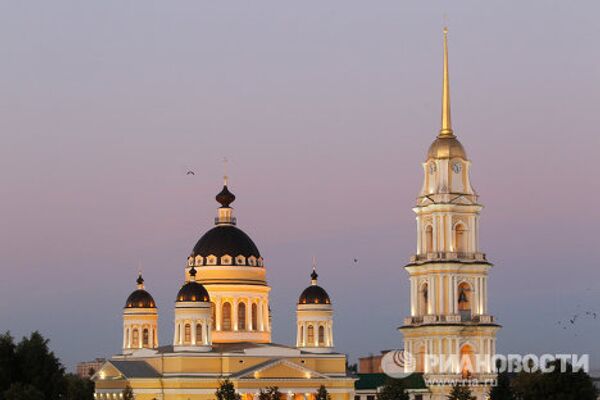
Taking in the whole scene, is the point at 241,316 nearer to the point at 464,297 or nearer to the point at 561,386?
the point at 464,297

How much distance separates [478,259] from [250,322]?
14770mm

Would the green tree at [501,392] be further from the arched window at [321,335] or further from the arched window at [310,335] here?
Answer: the arched window at [310,335]

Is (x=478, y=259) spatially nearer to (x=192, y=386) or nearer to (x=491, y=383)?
(x=491, y=383)

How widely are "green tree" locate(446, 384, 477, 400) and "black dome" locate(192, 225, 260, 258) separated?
16963 millimetres

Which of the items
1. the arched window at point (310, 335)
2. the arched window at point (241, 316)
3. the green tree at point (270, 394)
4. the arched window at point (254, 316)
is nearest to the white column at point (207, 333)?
the green tree at point (270, 394)

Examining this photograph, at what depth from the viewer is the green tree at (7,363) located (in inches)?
3287

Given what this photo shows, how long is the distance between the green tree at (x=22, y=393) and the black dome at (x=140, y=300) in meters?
34.4

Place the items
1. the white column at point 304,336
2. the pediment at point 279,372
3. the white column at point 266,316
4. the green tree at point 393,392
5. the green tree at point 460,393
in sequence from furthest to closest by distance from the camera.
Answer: the white column at point 266,316 < the white column at point 304,336 < the pediment at point 279,372 < the green tree at point 393,392 < the green tree at point 460,393

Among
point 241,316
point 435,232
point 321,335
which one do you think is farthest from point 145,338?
point 435,232

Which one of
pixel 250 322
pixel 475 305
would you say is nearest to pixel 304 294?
pixel 250 322

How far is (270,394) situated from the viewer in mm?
99125

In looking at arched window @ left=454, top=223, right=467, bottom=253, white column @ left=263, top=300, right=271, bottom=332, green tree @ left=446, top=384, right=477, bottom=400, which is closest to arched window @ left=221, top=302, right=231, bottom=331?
white column @ left=263, top=300, right=271, bottom=332

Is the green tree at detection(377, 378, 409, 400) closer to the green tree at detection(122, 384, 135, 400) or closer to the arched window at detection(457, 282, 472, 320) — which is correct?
the arched window at detection(457, 282, 472, 320)

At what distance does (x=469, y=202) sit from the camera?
10412cm
